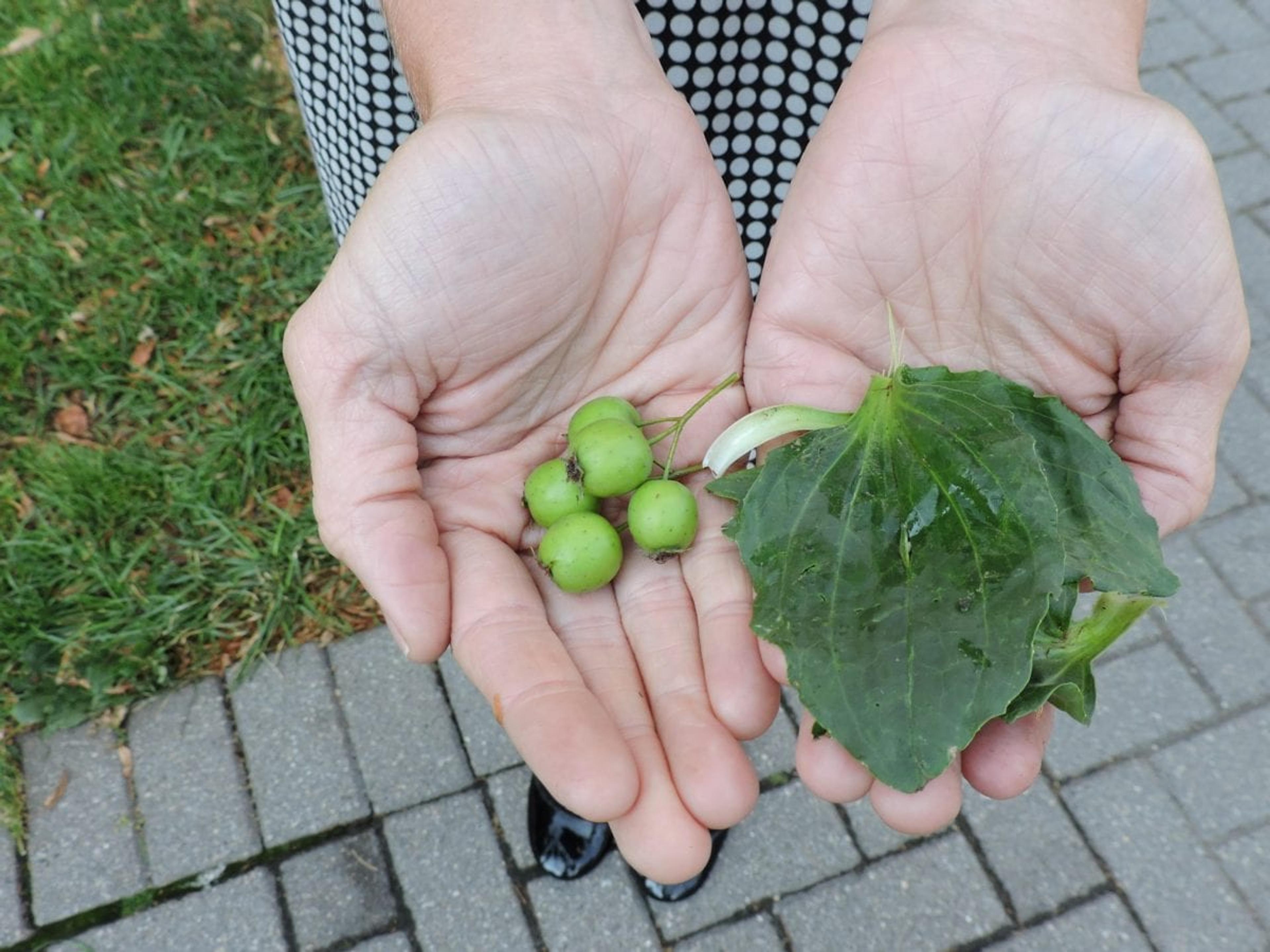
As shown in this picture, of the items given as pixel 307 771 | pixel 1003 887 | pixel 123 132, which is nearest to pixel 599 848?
pixel 307 771

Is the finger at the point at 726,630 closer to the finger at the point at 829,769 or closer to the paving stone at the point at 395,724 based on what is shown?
the finger at the point at 829,769

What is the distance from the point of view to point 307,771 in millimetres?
3229

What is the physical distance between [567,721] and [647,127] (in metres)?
1.38

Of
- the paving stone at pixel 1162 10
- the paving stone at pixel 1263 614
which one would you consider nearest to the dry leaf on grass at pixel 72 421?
the paving stone at pixel 1263 614

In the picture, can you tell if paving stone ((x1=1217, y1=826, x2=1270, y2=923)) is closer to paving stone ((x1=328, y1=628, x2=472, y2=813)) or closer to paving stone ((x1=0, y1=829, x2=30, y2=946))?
paving stone ((x1=328, y1=628, x2=472, y2=813))

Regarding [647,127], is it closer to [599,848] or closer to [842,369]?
[842,369]

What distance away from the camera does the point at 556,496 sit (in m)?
2.37

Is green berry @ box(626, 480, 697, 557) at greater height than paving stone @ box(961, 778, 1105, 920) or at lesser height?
greater

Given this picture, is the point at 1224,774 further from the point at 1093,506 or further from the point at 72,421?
the point at 72,421

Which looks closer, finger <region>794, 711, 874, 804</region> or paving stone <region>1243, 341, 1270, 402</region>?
finger <region>794, 711, 874, 804</region>

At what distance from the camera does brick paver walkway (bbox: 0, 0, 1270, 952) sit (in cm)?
301

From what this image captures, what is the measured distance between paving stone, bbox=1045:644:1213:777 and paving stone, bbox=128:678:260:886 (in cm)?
229

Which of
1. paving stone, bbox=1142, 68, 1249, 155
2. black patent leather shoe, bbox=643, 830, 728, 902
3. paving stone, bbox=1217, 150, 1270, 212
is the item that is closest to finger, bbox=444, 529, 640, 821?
black patent leather shoe, bbox=643, 830, 728, 902

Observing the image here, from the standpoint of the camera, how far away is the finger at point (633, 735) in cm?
205
